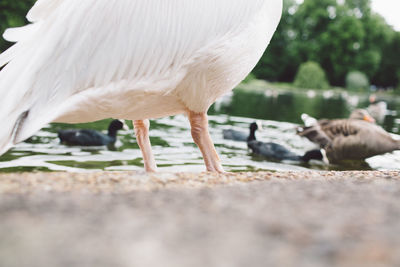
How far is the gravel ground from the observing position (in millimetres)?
1082

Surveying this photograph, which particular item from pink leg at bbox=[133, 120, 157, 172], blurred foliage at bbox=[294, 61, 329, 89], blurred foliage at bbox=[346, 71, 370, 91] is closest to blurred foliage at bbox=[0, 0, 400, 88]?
blurred foliage at bbox=[346, 71, 370, 91]

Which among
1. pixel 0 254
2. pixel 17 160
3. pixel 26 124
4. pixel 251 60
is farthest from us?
pixel 17 160

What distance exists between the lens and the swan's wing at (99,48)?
2.62m

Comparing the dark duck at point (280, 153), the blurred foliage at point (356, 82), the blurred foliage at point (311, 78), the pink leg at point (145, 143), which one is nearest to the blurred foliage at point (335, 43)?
the blurred foliage at point (356, 82)

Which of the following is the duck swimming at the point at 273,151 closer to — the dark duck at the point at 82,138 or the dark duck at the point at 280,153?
the dark duck at the point at 280,153

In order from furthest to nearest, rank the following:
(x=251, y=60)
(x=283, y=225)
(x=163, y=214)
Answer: (x=251, y=60) → (x=163, y=214) → (x=283, y=225)

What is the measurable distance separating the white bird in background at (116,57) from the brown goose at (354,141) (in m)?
5.43

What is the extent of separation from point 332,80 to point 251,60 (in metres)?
59.7

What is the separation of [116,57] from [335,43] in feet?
193

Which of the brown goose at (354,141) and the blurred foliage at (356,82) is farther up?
the brown goose at (354,141)

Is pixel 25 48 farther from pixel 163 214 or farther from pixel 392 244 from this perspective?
pixel 392 244

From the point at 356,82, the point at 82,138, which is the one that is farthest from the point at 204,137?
→ the point at 356,82

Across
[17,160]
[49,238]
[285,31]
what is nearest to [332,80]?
[285,31]

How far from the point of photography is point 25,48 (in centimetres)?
280
